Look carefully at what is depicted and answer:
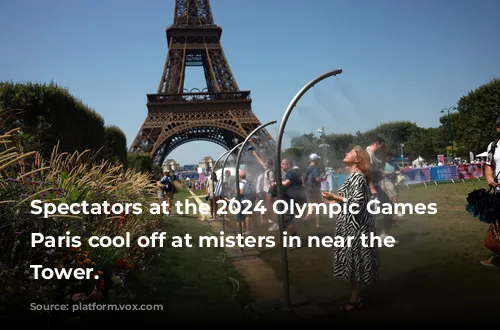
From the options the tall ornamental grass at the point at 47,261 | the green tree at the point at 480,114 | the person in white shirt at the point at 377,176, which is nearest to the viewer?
the tall ornamental grass at the point at 47,261

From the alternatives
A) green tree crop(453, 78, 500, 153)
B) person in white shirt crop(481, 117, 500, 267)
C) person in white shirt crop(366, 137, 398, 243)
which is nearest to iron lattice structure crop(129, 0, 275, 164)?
green tree crop(453, 78, 500, 153)

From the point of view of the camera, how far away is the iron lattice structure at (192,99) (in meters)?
40.8

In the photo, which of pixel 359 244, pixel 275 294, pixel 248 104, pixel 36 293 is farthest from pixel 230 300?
pixel 248 104

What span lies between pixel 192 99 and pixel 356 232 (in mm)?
39665

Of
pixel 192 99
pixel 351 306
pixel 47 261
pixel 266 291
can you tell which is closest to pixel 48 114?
pixel 47 261

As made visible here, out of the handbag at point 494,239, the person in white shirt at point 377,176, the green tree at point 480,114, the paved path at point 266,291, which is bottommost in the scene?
the paved path at point 266,291

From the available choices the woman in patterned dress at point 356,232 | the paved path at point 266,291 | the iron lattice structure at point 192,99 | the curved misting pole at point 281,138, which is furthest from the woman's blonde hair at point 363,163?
the iron lattice structure at point 192,99

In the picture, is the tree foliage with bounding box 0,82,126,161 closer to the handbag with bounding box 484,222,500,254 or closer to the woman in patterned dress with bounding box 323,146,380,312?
the woman in patterned dress with bounding box 323,146,380,312

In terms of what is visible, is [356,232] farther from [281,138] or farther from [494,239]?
[494,239]

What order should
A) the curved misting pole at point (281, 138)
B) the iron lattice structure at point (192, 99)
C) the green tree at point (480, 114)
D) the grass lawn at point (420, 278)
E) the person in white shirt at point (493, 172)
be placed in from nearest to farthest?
the grass lawn at point (420, 278), the curved misting pole at point (281, 138), the person in white shirt at point (493, 172), the green tree at point (480, 114), the iron lattice structure at point (192, 99)

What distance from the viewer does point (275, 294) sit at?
5.05 m

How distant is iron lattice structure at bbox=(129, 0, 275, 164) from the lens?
134 ft

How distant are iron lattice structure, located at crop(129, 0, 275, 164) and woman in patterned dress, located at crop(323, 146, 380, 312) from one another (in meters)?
34.5

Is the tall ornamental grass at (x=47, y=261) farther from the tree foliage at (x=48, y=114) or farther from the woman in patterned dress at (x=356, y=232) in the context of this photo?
the tree foliage at (x=48, y=114)
